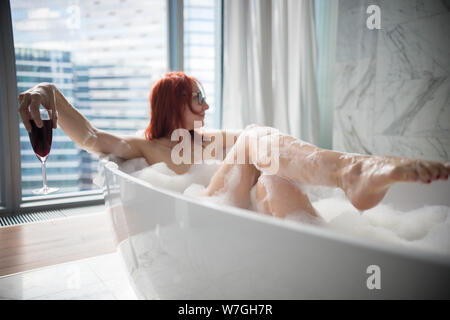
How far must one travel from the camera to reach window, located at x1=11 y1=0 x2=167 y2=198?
2271 millimetres

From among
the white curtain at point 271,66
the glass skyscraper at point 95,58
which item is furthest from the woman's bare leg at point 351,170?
the glass skyscraper at point 95,58

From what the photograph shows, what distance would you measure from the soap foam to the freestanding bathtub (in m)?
0.12

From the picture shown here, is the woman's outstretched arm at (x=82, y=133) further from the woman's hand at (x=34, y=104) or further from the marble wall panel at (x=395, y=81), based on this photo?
the marble wall panel at (x=395, y=81)

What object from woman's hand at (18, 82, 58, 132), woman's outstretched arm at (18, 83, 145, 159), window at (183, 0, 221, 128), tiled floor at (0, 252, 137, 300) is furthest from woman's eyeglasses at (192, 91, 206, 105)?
window at (183, 0, 221, 128)

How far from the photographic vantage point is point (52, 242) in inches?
63.6

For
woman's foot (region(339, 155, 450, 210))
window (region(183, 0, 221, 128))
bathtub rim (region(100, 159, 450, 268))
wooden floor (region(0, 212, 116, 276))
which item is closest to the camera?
bathtub rim (region(100, 159, 450, 268))

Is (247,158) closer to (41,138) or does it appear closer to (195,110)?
(195,110)

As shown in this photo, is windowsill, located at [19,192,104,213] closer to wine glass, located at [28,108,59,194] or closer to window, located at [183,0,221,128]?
window, located at [183,0,221,128]

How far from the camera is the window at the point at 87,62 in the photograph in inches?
89.4

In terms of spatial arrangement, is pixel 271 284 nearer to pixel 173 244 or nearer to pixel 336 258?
pixel 336 258

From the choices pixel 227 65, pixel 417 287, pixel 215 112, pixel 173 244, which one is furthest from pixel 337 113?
pixel 417 287

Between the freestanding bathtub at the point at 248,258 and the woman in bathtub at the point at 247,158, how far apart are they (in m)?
0.26

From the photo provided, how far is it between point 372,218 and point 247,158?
46cm
